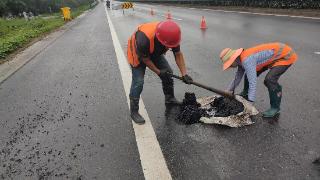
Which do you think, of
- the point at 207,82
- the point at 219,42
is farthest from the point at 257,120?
the point at 219,42

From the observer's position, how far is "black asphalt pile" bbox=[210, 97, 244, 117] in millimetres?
4734

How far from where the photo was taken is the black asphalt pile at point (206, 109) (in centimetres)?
466

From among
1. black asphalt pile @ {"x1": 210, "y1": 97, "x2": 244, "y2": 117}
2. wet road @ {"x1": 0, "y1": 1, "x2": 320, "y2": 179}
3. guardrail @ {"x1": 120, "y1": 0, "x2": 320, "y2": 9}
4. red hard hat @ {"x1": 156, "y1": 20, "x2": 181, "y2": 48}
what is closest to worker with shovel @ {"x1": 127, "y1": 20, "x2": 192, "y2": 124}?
→ red hard hat @ {"x1": 156, "y1": 20, "x2": 181, "y2": 48}

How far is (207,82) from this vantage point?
21.4ft

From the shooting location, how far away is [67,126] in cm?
489

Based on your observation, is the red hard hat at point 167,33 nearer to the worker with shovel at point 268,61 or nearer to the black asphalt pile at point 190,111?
the worker with shovel at point 268,61

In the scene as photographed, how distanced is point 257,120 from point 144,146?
1.51 m

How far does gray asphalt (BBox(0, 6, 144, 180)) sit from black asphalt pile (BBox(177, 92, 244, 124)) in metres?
0.73

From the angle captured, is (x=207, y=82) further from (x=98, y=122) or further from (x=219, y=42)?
(x=219, y=42)

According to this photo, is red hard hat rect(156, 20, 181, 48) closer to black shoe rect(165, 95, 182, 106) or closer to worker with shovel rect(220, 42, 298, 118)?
worker with shovel rect(220, 42, 298, 118)

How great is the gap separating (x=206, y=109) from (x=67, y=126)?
1.88 m

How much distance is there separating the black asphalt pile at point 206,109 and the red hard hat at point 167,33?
0.96m

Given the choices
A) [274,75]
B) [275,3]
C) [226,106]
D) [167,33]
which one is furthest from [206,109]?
[275,3]

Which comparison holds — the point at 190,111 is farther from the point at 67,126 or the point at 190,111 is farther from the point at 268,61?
the point at 67,126
